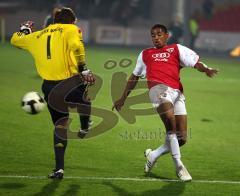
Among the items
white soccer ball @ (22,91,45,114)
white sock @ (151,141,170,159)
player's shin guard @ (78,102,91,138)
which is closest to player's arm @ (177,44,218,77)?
white sock @ (151,141,170,159)

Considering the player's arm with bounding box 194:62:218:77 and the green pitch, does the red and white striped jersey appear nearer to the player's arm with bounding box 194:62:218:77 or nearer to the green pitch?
the player's arm with bounding box 194:62:218:77

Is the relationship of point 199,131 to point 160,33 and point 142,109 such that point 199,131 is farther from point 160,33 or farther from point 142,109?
point 160,33

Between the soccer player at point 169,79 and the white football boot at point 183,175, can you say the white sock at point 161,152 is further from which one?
the white football boot at point 183,175

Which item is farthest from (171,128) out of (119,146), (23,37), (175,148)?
(119,146)

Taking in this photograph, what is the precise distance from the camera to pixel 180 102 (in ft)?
30.9

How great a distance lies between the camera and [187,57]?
9.33 metres

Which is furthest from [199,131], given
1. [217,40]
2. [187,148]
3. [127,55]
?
[217,40]

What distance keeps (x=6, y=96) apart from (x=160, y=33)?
895 cm

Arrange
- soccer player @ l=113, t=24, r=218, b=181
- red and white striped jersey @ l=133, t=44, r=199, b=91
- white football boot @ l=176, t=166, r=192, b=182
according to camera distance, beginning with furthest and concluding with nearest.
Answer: red and white striped jersey @ l=133, t=44, r=199, b=91 → soccer player @ l=113, t=24, r=218, b=181 → white football boot @ l=176, t=166, r=192, b=182

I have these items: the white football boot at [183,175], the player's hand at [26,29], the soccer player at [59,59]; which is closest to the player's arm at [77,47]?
the soccer player at [59,59]

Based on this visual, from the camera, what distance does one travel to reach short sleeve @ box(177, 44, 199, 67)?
9.26 metres

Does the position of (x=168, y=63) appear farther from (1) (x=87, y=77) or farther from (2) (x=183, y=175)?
(2) (x=183, y=175)

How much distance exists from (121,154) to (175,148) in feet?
6.81

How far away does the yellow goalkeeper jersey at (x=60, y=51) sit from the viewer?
30.1ft
